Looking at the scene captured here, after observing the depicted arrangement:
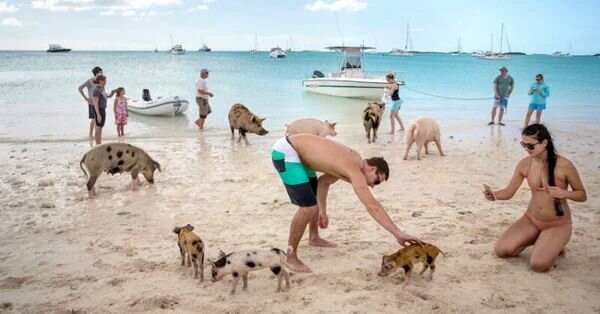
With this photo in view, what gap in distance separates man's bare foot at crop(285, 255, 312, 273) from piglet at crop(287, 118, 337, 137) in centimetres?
705

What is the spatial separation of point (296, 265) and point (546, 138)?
9.02 feet

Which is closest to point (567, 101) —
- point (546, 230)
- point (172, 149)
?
point (172, 149)

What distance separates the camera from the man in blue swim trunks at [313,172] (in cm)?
457

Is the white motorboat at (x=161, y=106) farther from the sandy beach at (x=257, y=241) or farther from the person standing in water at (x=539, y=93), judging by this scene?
the person standing in water at (x=539, y=93)

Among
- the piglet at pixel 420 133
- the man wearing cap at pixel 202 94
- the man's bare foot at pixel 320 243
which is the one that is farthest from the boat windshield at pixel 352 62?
the man's bare foot at pixel 320 243

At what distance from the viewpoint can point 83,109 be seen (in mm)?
21953

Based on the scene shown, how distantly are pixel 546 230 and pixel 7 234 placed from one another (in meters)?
6.24

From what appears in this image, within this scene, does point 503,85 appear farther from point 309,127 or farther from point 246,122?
point 246,122

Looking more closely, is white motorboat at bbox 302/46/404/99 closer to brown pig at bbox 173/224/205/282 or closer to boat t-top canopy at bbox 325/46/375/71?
boat t-top canopy at bbox 325/46/375/71

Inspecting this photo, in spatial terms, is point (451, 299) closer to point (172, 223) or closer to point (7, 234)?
point (172, 223)

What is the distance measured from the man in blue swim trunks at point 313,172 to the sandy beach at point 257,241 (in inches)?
20.9

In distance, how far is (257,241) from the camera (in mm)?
6074

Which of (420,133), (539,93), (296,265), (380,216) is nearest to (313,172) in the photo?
(296,265)

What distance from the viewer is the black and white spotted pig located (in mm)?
8062
